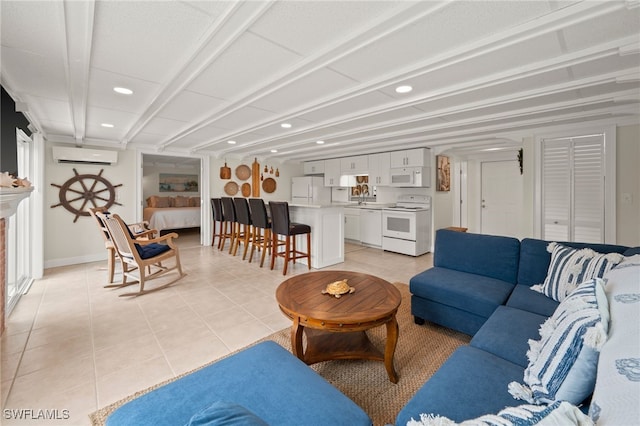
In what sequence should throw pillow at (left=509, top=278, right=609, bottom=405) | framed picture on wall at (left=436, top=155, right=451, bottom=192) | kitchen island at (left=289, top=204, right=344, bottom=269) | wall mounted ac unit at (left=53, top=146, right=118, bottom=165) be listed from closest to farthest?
throw pillow at (left=509, top=278, right=609, bottom=405), kitchen island at (left=289, top=204, right=344, bottom=269), wall mounted ac unit at (left=53, top=146, right=118, bottom=165), framed picture on wall at (left=436, top=155, right=451, bottom=192)

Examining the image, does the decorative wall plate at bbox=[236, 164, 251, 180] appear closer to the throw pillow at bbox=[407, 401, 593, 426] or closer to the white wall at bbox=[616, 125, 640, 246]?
the white wall at bbox=[616, 125, 640, 246]

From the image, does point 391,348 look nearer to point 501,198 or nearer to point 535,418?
point 535,418

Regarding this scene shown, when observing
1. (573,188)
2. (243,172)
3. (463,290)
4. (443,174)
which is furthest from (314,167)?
(463,290)

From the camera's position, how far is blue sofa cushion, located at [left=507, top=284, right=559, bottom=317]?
181cm

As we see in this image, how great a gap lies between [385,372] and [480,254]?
4.59ft

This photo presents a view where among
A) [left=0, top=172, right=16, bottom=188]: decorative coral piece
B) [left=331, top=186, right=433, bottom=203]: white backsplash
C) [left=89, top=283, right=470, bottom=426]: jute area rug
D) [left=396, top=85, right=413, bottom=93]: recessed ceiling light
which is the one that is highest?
[left=396, top=85, right=413, bottom=93]: recessed ceiling light

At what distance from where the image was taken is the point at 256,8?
4.82 ft

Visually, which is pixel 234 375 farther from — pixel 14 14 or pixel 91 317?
pixel 91 317

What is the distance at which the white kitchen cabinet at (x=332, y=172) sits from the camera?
6922 millimetres

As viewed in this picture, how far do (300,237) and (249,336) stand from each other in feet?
8.23

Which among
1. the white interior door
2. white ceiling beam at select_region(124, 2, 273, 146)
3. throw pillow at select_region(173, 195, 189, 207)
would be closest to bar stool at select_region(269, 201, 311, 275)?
white ceiling beam at select_region(124, 2, 273, 146)

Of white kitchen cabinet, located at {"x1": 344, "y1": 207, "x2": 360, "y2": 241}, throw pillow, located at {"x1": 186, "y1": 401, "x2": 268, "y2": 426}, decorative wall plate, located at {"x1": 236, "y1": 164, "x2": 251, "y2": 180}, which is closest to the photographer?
throw pillow, located at {"x1": 186, "y1": 401, "x2": 268, "y2": 426}

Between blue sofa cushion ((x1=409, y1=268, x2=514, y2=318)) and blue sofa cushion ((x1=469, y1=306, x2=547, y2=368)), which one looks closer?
blue sofa cushion ((x1=469, y1=306, x2=547, y2=368))

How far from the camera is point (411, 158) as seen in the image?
17.8 feet
